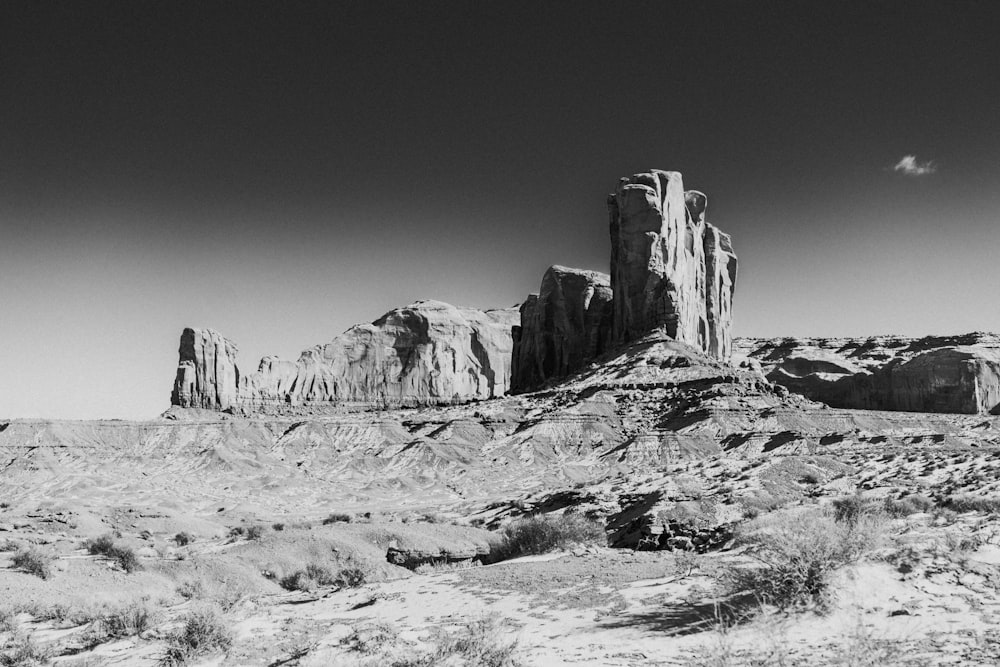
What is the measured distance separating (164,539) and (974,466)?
3759 centimetres

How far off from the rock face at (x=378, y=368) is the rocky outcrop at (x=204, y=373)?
185 mm

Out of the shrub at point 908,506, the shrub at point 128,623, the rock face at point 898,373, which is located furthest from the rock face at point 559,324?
the shrub at point 128,623

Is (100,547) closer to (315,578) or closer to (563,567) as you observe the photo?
(315,578)

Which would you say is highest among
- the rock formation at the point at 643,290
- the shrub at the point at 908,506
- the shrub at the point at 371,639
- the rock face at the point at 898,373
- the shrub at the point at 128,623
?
the rock formation at the point at 643,290

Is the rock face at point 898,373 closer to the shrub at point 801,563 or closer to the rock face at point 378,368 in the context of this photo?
the rock face at point 378,368

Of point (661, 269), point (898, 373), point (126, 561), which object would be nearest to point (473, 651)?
point (126, 561)

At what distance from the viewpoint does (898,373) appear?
106m

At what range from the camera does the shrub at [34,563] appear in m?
20.0

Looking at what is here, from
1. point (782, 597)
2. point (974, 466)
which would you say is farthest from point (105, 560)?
point (974, 466)

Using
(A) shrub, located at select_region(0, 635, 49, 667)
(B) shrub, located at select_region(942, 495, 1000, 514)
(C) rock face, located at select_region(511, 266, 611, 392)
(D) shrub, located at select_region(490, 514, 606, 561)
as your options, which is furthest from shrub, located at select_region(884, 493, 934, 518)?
(C) rock face, located at select_region(511, 266, 611, 392)

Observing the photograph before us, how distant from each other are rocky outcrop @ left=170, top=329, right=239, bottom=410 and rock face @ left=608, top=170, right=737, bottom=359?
75.2 m

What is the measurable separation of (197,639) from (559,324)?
386ft

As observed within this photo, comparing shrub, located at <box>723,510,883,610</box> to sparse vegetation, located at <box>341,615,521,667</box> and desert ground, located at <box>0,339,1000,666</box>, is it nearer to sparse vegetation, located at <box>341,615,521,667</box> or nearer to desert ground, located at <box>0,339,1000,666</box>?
desert ground, located at <box>0,339,1000,666</box>

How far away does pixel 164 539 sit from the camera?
3431 cm
